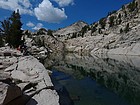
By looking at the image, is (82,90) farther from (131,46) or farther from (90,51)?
(90,51)

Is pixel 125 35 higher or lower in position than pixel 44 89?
higher

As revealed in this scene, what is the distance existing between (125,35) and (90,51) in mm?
40069

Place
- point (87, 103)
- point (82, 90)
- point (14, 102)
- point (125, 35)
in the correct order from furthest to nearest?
1. point (125, 35)
2. point (82, 90)
3. point (87, 103)
4. point (14, 102)

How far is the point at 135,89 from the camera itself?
34938 millimetres

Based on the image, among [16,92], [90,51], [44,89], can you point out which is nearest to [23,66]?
[44,89]

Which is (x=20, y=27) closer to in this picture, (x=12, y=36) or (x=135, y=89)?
(x=12, y=36)

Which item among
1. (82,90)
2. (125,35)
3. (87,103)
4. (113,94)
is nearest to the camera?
(87,103)

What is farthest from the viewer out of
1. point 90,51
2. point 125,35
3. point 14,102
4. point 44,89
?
point 90,51

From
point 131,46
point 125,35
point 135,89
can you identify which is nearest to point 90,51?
point 125,35

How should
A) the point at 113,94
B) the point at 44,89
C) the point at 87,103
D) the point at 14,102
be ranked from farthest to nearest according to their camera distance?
the point at 113,94
the point at 87,103
the point at 44,89
the point at 14,102

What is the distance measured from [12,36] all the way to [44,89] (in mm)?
54106

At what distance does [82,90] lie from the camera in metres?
34.4

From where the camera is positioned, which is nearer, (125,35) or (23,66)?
(23,66)

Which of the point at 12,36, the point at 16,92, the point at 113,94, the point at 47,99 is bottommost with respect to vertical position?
the point at 113,94
